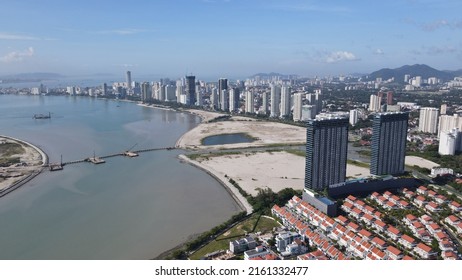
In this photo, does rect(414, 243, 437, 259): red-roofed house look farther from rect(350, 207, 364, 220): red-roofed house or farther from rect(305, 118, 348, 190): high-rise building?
rect(305, 118, 348, 190): high-rise building

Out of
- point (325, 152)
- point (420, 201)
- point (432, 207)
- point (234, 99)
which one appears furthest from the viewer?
point (234, 99)

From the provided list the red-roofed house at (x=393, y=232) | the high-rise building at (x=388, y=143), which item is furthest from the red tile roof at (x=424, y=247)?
the high-rise building at (x=388, y=143)

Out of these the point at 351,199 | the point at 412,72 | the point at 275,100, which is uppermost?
the point at 412,72

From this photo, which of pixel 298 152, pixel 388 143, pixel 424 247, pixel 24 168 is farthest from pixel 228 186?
pixel 24 168

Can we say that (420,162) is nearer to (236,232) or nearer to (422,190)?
(422,190)

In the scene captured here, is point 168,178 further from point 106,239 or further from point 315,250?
point 315,250

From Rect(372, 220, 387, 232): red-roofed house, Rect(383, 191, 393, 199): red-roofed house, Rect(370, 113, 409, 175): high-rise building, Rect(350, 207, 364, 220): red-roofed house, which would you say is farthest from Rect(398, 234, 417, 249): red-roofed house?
Rect(370, 113, 409, 175): high-rise building
